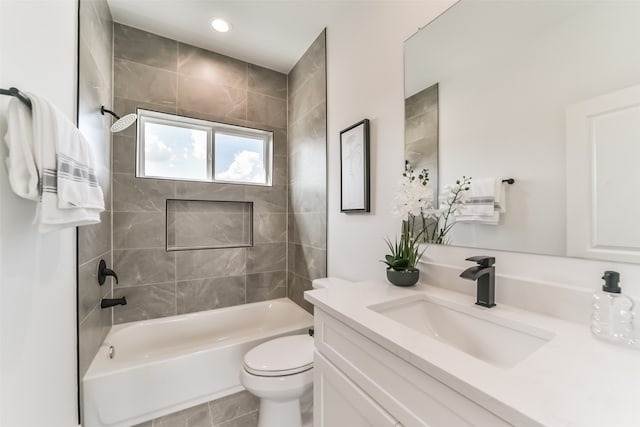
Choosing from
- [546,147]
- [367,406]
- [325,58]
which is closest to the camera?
[367,406]

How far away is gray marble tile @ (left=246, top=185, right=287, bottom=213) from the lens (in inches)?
97.3

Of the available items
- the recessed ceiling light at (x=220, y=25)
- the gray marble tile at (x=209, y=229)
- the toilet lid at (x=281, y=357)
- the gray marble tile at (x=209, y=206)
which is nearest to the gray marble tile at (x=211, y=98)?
the recessed ceiling light at (x=220, y=25)

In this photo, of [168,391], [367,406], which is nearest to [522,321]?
[367,406]

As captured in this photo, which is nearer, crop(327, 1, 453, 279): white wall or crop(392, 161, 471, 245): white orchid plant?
crop(392, 161, 471, 245): white orchid plant

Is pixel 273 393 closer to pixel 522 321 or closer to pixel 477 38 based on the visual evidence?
pixel 522 321

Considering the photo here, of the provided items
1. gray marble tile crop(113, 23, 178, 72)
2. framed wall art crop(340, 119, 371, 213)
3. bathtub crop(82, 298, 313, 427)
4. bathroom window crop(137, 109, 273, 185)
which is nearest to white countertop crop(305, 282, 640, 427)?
framed wall art crop(340, 119, 371, 213)

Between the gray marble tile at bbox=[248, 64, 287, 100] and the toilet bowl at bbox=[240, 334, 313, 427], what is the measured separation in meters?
2.31

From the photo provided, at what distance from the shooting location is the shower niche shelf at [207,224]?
2189 mm

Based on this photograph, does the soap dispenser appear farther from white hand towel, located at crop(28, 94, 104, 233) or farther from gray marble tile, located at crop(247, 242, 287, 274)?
gray marble tile, located at crop(247, 242, 287, 274)

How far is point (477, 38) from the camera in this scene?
106 cm

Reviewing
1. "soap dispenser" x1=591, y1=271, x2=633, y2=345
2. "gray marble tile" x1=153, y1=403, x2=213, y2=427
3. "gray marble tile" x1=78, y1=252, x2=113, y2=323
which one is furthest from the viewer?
"gray marble tile" x1=153, y1=403, x2=213, y2=427

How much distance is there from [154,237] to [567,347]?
248cm

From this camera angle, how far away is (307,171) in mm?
2293

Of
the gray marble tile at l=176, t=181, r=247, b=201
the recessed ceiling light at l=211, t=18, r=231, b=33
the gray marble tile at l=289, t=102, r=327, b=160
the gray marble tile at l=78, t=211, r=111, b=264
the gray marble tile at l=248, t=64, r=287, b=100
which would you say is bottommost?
the gray marble tile at l=78, t=211, r=111, b=264
